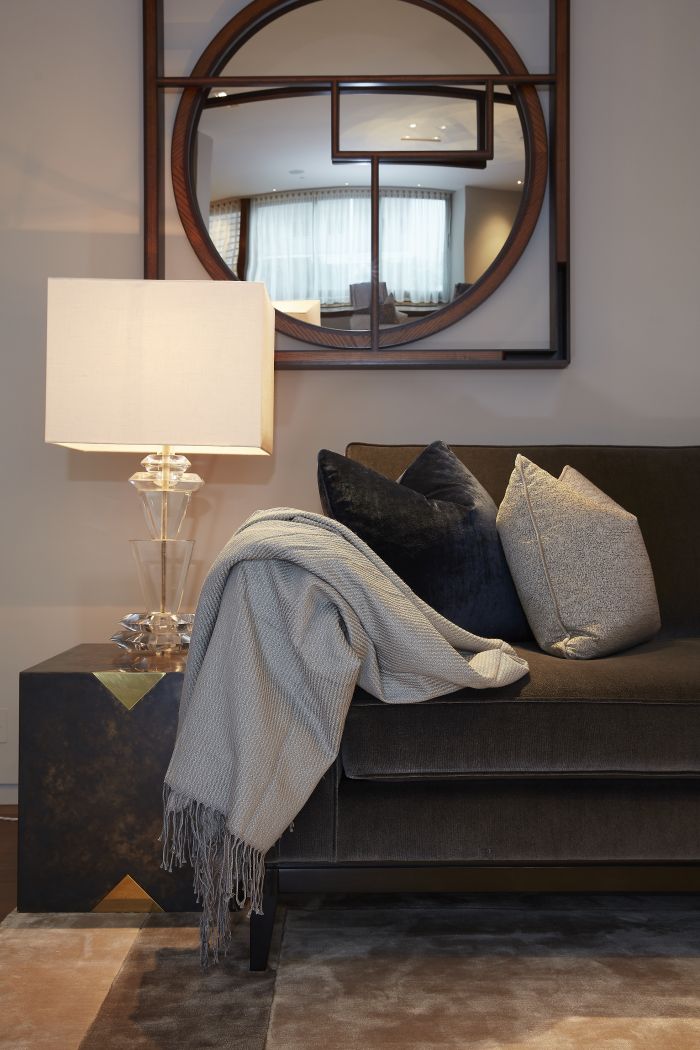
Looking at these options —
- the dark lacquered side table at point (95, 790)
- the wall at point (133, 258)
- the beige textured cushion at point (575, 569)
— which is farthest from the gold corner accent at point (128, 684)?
the wall at point (133, 258)

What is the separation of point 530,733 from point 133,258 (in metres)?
1.80

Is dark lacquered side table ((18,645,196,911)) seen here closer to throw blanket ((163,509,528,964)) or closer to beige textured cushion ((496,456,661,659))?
throw blanket ((163,509,528,964))

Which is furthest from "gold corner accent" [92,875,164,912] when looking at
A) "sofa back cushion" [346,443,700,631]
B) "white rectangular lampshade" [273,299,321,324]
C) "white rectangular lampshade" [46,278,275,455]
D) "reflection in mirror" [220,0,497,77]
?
"reflection in mirror" [220,0,497,77]

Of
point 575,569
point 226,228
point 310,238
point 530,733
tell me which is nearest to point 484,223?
point 310,238

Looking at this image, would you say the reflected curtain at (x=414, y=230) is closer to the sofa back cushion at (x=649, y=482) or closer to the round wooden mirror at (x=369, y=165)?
the round wooden mirror at (x=369, y=165)

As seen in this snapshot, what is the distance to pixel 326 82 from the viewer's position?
8.78 feet

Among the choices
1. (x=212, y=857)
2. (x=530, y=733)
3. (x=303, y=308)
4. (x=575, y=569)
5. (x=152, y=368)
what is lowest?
(x=212, y=857)

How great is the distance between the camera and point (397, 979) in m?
1.61

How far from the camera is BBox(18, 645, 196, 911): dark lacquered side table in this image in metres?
1.89

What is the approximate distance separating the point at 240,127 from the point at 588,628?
5.65 ft

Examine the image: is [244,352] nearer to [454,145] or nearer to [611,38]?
[454,145]

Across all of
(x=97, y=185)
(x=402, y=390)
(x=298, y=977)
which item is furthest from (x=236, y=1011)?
(x=97, y=185)

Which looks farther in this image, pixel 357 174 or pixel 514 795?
pixel 357 174

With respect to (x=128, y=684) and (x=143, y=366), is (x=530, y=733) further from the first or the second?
(x=143, y=366)
